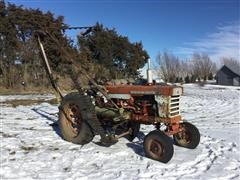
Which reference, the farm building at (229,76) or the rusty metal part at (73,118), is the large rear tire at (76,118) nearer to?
the rusty metal part at (73,118)

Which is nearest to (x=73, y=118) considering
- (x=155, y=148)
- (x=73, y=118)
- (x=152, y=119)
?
(x=73, y=118)

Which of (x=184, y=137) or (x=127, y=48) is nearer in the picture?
(x=184, y=137)

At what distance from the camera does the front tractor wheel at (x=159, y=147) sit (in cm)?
572

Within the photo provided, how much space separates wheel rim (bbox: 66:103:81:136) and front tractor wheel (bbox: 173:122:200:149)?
208cm

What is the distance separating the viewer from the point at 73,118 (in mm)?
7480

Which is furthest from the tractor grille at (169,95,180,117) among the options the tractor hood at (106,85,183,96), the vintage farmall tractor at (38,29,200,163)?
the tractor hood at (106,85,183,96)

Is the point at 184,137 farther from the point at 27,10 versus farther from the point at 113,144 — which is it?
the point at 27,10

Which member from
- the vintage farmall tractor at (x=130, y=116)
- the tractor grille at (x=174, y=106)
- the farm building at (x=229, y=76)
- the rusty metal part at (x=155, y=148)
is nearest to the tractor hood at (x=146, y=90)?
the vintage farmall tractor at (x=130, y=116)

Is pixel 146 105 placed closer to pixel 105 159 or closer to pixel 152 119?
pixel 152 119

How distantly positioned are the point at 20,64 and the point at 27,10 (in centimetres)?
502

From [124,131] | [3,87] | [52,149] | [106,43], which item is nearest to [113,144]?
[124,131]

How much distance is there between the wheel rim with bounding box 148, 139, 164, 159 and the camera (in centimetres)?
584

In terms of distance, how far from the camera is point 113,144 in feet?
22.7

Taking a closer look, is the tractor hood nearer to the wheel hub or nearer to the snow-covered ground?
the wheel hub
